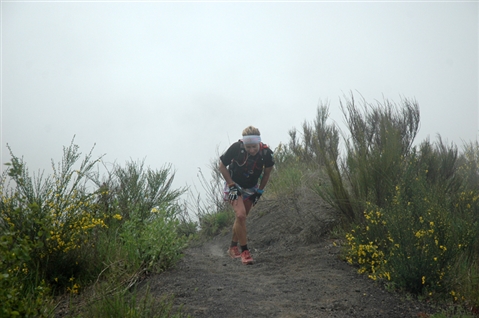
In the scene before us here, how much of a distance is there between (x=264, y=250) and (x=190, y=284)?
3.74 m

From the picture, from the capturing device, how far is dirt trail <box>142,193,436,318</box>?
4.48 metres

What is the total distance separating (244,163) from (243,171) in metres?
0.13

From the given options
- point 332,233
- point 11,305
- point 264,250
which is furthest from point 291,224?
point 11,305

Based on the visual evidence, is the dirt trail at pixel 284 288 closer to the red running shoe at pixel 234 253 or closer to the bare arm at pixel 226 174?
the red running shoe at pixel 234 253

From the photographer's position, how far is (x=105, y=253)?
5.81 meters

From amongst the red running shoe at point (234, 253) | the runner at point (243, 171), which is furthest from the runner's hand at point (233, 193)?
the red running shoe at point (234, 253)

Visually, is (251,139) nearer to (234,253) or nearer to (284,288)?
(234,253)

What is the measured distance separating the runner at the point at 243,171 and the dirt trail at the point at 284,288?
1.76 feet

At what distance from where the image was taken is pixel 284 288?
513 centimetres

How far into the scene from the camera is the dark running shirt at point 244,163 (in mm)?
6637

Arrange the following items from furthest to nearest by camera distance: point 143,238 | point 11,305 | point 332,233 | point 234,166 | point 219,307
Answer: point 332,233 < point 234,166 < point 143,238 < point 219,307 < point 11,305

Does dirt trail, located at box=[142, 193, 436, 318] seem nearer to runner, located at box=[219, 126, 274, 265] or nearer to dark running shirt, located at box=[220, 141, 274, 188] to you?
runner, located at box=[219, 126, 274, 265]

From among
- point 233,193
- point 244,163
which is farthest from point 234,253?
point 244,163

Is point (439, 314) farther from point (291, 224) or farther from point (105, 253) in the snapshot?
point (291, 224)
